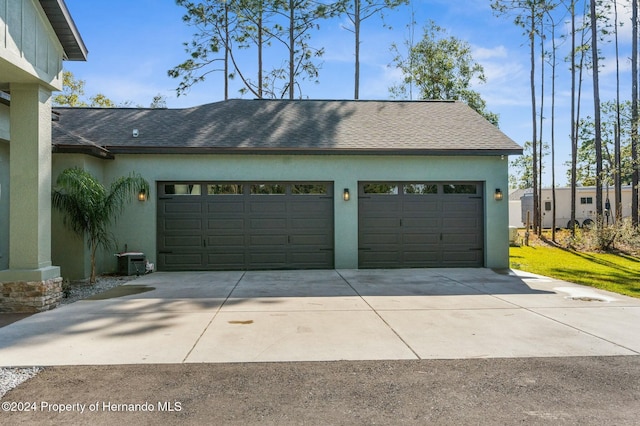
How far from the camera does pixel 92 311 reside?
691 cm

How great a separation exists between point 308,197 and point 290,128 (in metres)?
2.35

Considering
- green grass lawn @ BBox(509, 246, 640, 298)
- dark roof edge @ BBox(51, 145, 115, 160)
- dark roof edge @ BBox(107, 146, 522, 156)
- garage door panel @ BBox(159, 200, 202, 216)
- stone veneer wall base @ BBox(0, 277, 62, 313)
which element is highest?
dark roof edge @ BBox(107, 146, 522, 156)

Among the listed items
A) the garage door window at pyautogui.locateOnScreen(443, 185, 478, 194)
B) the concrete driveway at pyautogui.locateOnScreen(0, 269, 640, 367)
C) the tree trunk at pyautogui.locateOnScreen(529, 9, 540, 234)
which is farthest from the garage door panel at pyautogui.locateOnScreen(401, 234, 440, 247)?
the tree trunk at pyautogui.locateOnScreen(529, 9, 540, 234)

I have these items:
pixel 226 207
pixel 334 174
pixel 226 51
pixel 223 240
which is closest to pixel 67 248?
pixel 223 240

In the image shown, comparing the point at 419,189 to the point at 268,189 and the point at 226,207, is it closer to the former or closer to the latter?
the point at 268,189

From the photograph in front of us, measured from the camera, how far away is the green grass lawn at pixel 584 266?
32.4ft

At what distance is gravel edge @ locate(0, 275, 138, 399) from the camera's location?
3992 millimetres

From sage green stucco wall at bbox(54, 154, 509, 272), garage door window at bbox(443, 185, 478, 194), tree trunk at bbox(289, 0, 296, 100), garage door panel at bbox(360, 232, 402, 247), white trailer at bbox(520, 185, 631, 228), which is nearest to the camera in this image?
sage green stucco wall at bbox(54, 154, 509, 272)

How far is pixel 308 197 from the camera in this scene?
12.1 meters

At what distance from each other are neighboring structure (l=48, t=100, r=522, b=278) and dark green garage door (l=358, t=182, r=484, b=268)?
0.03 meters

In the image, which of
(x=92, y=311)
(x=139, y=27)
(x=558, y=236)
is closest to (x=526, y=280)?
(x=92, y=311)

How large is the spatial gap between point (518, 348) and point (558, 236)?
1827cm

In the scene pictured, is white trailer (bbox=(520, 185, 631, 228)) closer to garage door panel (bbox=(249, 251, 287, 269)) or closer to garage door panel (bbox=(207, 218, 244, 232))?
garage door panel (bbox=(249, 251, 287, 269))

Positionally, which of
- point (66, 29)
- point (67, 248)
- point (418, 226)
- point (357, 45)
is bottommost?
point (67, 248)
